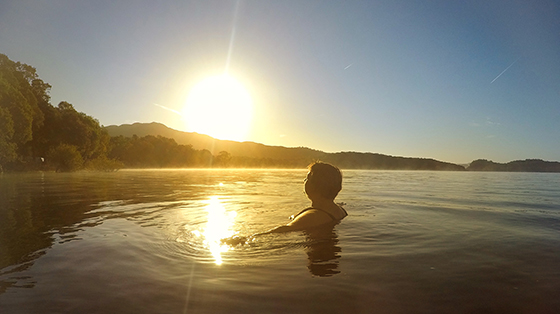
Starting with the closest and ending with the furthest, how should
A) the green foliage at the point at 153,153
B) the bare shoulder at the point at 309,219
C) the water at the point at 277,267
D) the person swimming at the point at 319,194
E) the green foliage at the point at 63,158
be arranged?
1. the water at the point at 277,267
2. the bare shoulder at the point at 309,219
3. the person swimming at the point at 319,194
4. the green foliage at the point at 63,158
5. the green foliage at the point at 153,153

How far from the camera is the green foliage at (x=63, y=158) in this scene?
42.9m

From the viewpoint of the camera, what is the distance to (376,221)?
7617 mm

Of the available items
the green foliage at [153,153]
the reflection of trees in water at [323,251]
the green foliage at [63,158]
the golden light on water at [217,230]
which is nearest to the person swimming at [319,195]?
the reflection of trees in water at [323,251]

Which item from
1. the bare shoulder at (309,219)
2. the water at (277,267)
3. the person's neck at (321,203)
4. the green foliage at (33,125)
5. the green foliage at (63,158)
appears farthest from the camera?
the green foliage at (63,158)

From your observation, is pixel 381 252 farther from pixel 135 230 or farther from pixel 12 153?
pixel 12 153

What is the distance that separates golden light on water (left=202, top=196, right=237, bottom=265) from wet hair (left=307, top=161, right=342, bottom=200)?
6.75 ft

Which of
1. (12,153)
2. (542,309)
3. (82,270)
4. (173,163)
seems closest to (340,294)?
(542,309)

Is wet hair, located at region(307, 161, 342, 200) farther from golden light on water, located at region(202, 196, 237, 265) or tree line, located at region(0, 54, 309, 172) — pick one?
tree line, located at region(0, 54, 309, 172)

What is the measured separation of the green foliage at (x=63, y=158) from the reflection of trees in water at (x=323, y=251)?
47940 mm

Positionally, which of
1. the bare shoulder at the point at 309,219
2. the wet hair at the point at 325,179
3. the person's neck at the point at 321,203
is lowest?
the bare shoulder at the point at 309,219

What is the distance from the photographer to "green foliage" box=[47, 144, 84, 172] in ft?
141

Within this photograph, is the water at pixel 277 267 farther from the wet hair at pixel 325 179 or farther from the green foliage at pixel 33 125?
the green foliage at pixel 33 125

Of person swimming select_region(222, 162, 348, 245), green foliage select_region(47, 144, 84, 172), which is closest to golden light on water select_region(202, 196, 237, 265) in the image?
person swimming select_region(222, 162, 348, 245)

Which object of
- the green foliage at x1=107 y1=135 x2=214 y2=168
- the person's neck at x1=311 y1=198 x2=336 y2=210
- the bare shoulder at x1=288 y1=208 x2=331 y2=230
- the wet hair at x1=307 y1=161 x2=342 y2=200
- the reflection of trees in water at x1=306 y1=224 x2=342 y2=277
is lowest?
the reflection of trees in water at x1=306 y1=224 x2=342 y2=277
